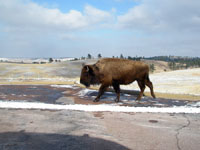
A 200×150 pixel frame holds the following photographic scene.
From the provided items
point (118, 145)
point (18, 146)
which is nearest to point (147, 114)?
point (118, 145)

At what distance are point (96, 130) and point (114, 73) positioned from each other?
6932 mm

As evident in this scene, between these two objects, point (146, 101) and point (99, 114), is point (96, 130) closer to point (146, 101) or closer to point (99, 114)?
point (99, 114)

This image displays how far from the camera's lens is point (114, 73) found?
12.5 metres

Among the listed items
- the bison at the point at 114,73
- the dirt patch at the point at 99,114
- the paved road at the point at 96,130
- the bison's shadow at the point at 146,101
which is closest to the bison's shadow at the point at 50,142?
the paved road at the point at 96,130

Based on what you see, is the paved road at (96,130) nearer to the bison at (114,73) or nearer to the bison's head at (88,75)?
the bison at (114,73)

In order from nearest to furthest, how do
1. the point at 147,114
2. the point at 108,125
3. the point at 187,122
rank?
the point at 108,125
the point at 187,122
the point at 147,114

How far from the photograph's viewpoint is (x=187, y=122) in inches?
279

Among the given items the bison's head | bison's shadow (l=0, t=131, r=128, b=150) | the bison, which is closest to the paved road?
bison's shadow (l=0, t=131, r=128, b=150)

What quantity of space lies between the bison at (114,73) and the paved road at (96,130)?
4.47 metres

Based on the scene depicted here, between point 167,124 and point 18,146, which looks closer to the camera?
point 18,146

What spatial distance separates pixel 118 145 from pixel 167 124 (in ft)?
8.59

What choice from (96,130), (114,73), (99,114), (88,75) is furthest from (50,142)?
(88,75)

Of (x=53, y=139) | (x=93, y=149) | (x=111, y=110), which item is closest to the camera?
(x=93, y=149)

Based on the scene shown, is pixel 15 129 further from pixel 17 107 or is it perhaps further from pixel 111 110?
pixel 111 110
